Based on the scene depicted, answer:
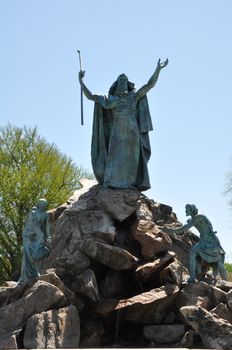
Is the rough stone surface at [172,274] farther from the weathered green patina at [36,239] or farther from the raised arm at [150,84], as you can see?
the raised arm at [150,84]

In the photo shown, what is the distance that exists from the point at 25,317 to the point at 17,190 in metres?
16.5

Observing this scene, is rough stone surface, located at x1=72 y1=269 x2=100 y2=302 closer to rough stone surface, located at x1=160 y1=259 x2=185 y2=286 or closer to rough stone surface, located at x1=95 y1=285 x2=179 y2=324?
rough stone surface, located at x1=95 y1=285 x2=179 y2=324

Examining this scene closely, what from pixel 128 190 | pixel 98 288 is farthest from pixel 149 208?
pixel 98 288

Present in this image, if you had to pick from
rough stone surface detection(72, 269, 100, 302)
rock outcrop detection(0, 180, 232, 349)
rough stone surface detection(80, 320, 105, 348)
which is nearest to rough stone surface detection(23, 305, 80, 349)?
rock outcrop detection(0, 180, 232, 349)

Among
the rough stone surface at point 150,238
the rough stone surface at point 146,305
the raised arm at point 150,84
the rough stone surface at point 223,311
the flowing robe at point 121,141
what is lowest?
the rough stone surface at point 223,311

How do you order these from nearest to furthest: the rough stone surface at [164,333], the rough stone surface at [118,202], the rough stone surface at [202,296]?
1. the rough stone surface at [164,333]
2. the rough stone surface at [202,296]
3. the rough stone surface at [118,202]

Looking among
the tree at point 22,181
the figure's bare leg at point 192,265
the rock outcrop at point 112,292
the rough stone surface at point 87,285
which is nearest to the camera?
the rock outcrop at point 112,292

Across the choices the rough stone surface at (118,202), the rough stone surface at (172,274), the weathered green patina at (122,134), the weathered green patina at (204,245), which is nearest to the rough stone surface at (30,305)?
the rough stone surface at (172,274)

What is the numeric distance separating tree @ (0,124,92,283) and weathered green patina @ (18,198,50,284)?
1310 cm

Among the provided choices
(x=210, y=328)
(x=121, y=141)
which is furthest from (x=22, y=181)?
(x=210, y=328)

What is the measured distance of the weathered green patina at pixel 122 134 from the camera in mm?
15516

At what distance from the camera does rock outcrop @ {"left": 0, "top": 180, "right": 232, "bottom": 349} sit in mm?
11008

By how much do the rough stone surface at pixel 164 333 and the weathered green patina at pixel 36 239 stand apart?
2.69 m

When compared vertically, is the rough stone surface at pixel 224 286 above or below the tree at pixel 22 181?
below
